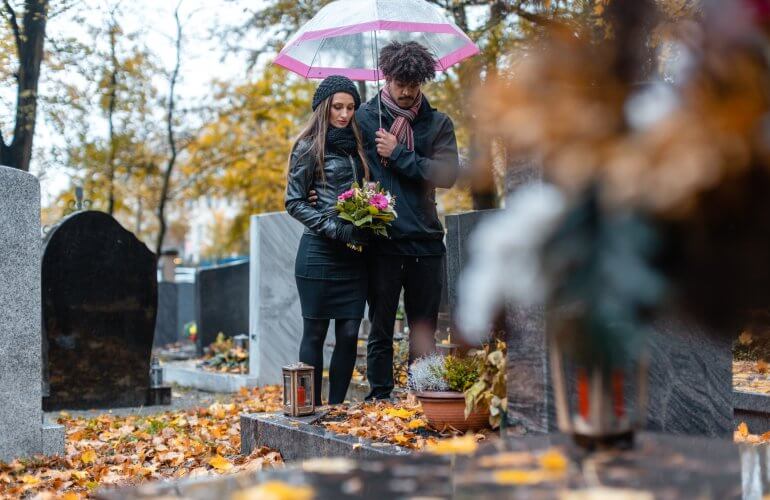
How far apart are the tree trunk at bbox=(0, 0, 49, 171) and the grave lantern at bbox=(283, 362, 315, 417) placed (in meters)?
7.54

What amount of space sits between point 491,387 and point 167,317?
1421 centimetres

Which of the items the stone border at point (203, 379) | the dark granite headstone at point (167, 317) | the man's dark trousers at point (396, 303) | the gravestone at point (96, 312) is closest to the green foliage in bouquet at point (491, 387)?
the man's dark trousers at point (396, 303)

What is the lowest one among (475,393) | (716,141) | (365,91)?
(475,393)

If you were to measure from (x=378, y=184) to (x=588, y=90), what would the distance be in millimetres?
3254

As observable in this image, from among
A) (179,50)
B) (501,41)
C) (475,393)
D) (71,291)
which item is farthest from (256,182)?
(475,393)

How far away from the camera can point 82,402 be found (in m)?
8.15

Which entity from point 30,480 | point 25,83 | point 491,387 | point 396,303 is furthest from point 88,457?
point 25,83

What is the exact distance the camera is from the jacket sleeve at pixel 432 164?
17.1 ft

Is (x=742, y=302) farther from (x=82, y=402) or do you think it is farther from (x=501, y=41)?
(x=501, y=41)

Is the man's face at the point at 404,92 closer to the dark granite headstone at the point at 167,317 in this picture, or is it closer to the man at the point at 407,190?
the man at the point at 407,190

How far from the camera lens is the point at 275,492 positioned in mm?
1887

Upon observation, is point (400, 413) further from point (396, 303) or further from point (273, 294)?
point (273, 294)

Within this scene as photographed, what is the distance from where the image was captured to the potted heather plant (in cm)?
427

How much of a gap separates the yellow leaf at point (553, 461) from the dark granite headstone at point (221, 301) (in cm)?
1040
